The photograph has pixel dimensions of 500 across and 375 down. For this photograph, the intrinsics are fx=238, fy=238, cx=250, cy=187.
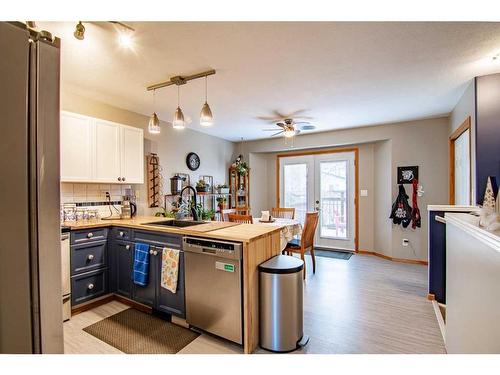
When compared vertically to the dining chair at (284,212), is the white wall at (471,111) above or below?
above

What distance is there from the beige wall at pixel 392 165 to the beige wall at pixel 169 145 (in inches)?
69.7

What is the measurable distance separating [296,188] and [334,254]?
1.71 metres

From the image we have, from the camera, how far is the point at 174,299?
7.39 ft

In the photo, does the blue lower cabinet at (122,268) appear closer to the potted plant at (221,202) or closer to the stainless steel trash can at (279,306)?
the stainless steel trash can at (279,306)

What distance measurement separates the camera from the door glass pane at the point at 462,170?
3.05 m

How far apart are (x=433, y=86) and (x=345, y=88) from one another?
1.00 metres

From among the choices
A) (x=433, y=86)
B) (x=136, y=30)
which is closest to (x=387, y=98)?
(x=433, y=86)

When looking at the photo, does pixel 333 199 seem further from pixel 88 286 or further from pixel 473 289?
pixel 88 286

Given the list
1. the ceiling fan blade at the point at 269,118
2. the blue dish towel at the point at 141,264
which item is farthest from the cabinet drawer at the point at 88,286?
the ceiling fan blade at the point at 269,118

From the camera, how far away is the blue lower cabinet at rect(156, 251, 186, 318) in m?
2.18

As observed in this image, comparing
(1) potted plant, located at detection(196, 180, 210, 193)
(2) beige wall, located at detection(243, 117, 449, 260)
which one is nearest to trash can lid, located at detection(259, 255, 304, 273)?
(1) potted plant, located at detection(196, 180, 210, 193)

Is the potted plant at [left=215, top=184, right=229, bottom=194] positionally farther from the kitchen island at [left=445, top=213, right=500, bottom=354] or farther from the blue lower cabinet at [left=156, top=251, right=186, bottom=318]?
the kitchen island at [left=445, top=213, right=500, bottom=354]

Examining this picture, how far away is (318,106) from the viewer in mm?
3414

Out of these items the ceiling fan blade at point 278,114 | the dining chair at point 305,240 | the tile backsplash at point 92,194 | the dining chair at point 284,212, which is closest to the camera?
the tile backsplash at point 92,194
